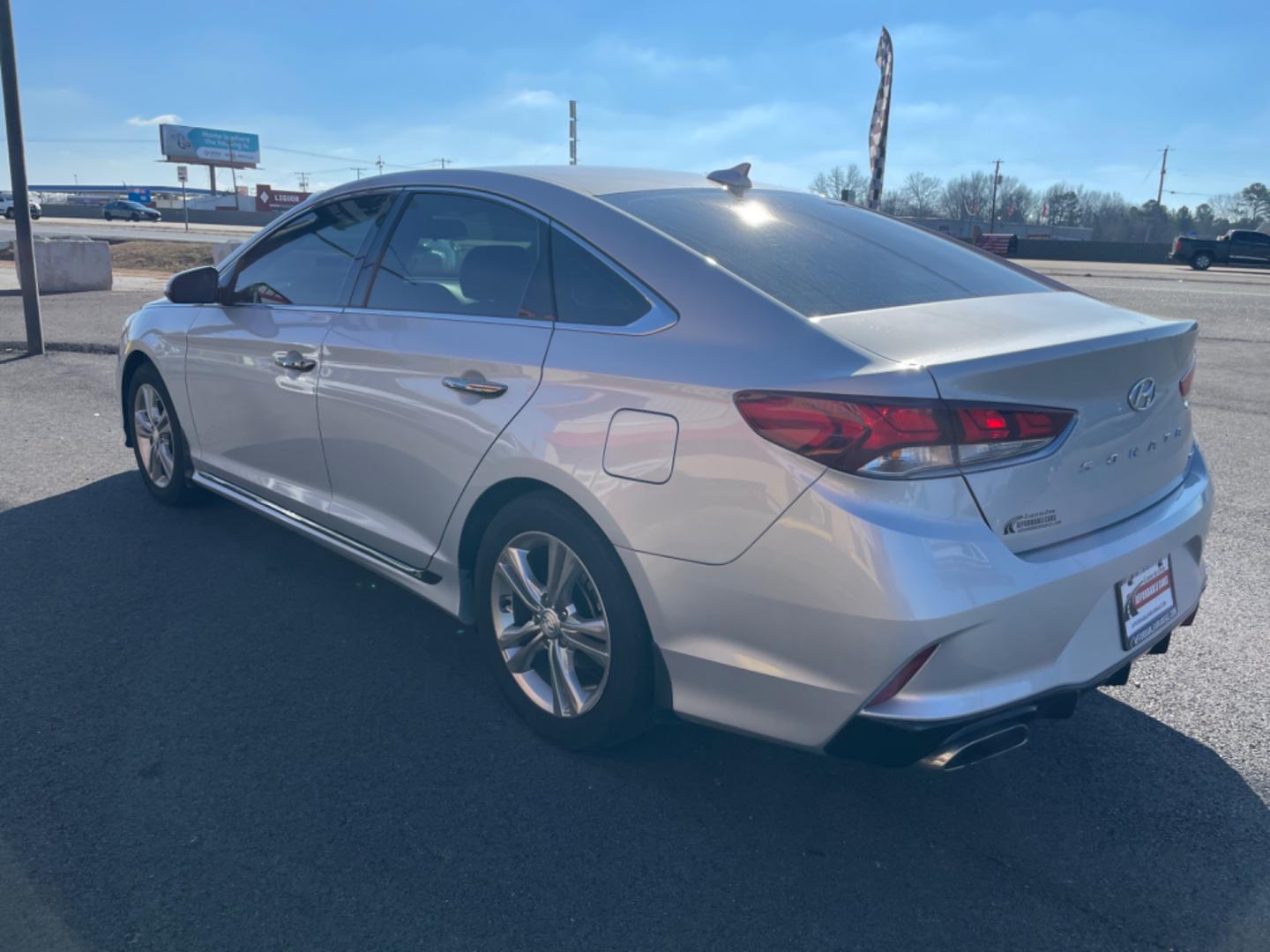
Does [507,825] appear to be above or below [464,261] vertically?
below

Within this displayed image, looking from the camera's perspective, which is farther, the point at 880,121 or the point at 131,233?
the point at 131,233

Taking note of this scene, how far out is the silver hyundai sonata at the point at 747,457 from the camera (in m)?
2.26

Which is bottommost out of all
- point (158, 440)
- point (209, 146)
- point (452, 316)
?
point (158, 440)

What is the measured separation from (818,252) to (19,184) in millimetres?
9820

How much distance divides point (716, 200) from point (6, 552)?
3.62 meters

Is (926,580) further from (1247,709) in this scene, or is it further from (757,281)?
(1247,709)

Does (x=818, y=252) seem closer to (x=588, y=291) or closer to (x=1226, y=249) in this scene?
(x=588, y=291)

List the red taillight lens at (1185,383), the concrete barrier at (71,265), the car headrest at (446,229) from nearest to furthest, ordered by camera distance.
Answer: the red taillight lens at (1185,383)
the car headrest at (446,229)
the concrete barrier at (71,265)

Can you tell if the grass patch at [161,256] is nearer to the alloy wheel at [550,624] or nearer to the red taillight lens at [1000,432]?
the alloy wheel at [550,624]

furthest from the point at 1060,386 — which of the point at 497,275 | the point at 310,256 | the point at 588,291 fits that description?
the point at 310,256

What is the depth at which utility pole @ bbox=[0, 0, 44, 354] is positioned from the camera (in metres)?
9.52

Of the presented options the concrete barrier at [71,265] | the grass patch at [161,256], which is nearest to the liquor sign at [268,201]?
the grass patch at [161,256]

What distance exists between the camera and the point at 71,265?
16062mm

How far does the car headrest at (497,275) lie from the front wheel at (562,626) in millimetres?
658
